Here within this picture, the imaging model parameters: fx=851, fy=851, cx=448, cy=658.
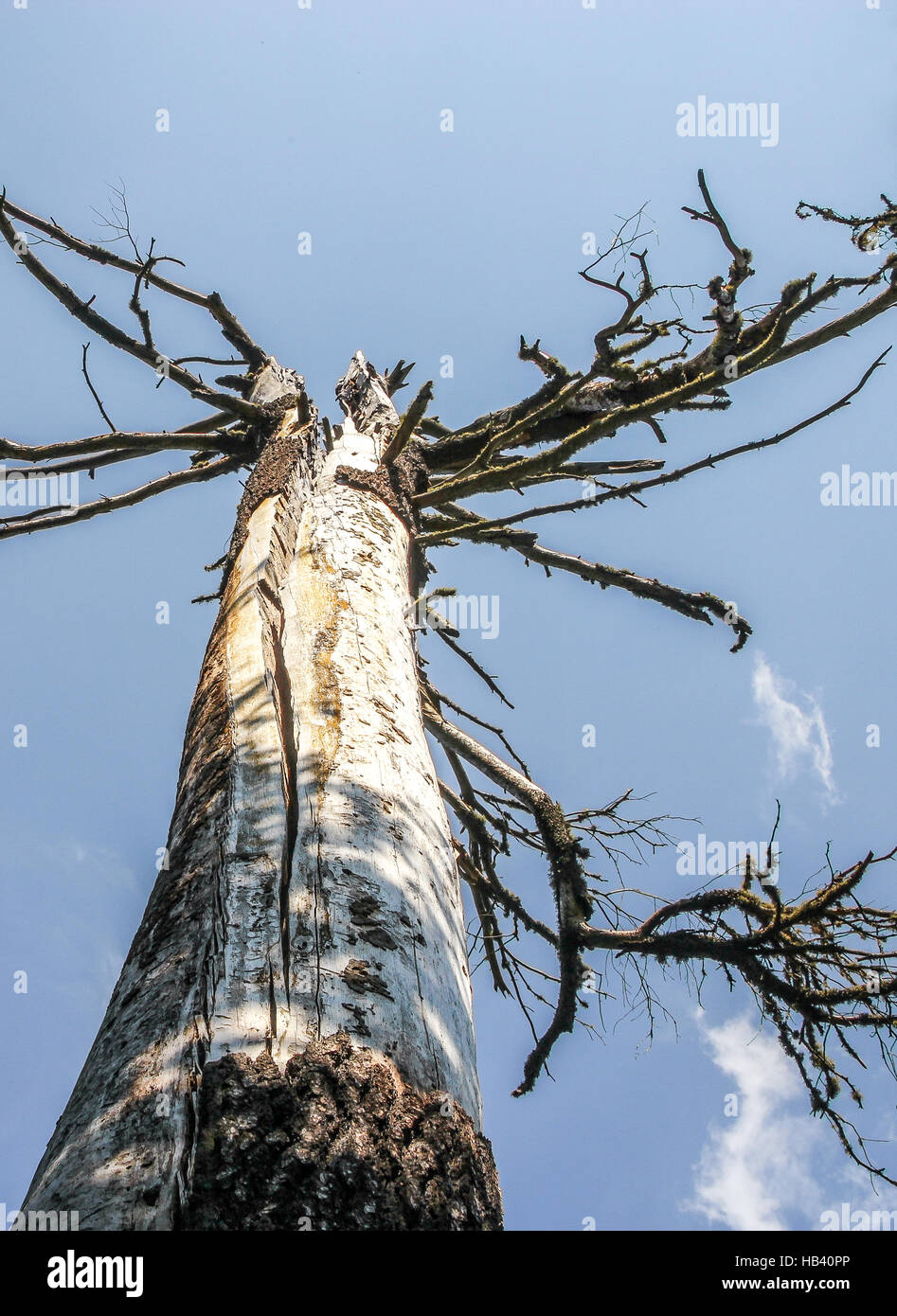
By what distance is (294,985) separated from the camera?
1.31 metres

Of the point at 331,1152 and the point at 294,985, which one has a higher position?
the point at 294,985

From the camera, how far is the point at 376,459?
11.7ft

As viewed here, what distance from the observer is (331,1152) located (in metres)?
1.09

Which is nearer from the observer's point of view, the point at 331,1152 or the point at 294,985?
the point at 331,1152

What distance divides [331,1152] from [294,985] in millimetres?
270

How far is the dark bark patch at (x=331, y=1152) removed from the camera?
1.04 meters

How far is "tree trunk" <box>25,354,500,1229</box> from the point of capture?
108 centimetres

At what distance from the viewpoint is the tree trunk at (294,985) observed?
42.3 inches

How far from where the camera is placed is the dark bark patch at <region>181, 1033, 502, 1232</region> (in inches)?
40.9
